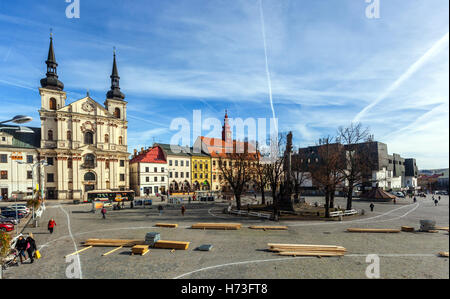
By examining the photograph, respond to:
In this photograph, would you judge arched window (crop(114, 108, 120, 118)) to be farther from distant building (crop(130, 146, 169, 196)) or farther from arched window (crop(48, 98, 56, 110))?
arched window (crop(48, 98, 56, 110))

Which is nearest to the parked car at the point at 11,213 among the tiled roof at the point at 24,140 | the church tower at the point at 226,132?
the tiled roof at the point at 24,140

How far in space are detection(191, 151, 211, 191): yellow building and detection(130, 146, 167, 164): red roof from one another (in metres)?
10.4

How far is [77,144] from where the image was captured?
204 feet

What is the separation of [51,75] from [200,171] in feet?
163

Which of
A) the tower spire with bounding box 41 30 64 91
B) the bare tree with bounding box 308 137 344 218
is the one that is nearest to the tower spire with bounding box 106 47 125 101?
the tower spire with bounding box 41 30 64 91

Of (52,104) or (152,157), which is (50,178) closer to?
(52,104)

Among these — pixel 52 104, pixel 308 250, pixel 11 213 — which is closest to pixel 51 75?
pixel 52 104

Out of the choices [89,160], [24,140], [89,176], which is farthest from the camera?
[89,176]

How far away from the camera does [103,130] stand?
66.4 m

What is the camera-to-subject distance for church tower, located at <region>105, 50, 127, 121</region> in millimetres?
70400

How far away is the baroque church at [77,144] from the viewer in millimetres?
58969
